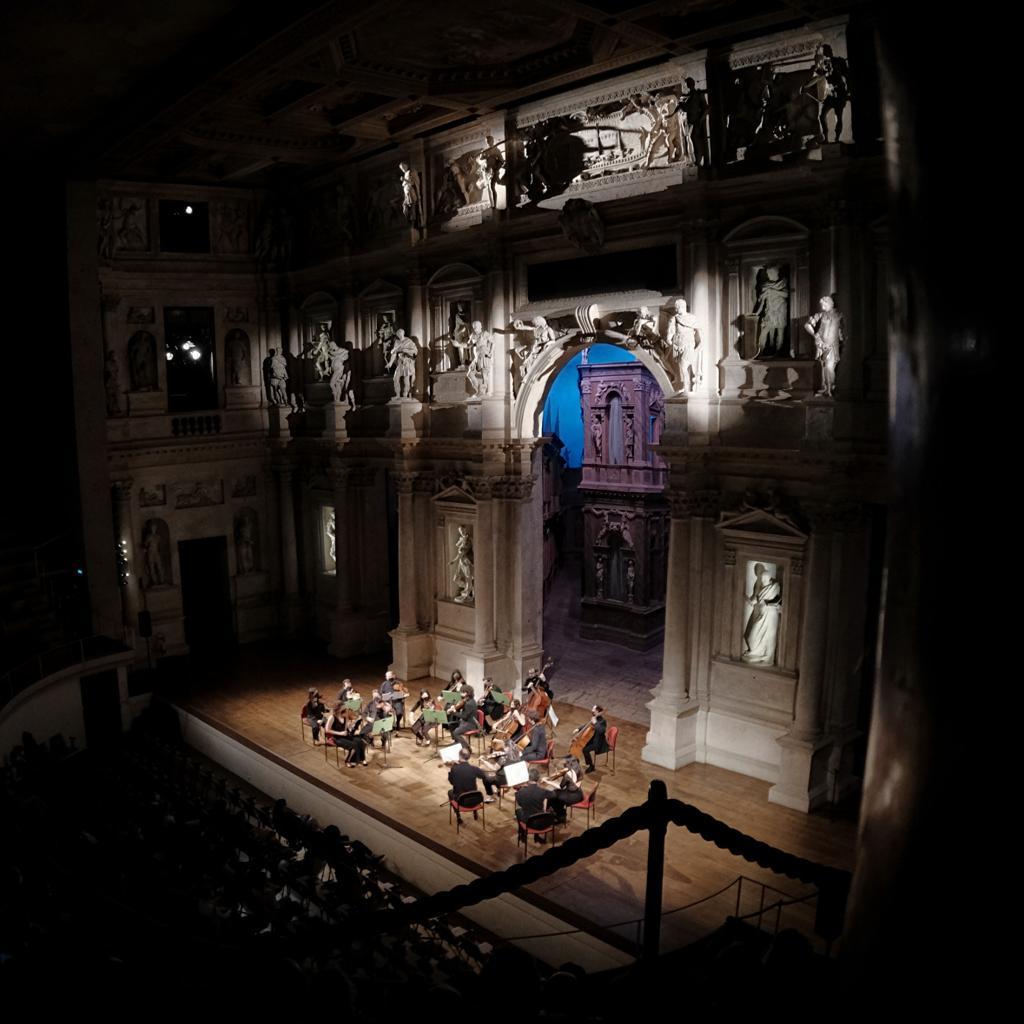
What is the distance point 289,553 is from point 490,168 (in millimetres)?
10985

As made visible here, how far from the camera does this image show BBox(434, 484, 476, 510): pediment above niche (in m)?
18.5

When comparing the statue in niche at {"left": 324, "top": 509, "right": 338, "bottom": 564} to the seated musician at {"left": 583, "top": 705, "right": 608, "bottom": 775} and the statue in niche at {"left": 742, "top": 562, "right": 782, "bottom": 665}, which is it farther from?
the statue in niche at {"left": 742, "top": 562, "right": 782, "bottom": 665}

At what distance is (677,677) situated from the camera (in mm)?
14758

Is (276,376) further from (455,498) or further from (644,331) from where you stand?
(644,331)

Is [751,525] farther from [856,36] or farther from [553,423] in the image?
[553,423]

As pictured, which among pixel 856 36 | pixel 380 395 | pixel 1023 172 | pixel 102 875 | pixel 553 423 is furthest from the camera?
pixel 553 423

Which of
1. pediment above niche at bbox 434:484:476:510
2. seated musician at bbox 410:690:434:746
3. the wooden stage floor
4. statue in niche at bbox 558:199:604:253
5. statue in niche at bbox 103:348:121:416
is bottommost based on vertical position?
the wooden stage floor

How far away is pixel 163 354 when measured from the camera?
20969 mm

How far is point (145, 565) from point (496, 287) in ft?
35.1

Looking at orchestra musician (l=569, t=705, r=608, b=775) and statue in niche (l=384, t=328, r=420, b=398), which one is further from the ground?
statue in niche (l=384, t=328, r=420, b=398)

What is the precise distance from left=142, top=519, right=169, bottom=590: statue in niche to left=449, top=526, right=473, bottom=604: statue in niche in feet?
24.1

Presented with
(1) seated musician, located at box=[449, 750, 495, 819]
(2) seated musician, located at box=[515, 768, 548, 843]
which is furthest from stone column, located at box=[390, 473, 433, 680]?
(2) seated musician, located at box=[515, 768, 548, 843]

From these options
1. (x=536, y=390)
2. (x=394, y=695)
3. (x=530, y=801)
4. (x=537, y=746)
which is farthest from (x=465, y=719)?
(x=536, y=390)

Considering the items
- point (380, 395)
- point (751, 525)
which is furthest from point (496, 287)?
point (751, 525)
